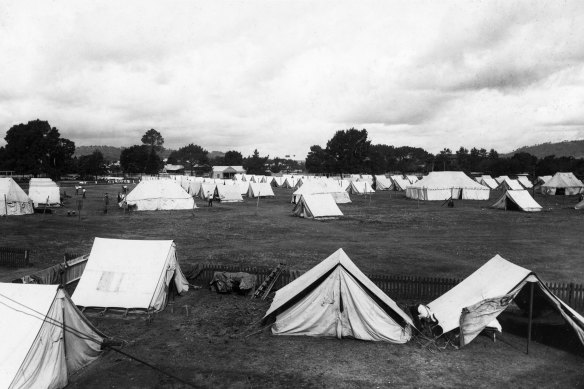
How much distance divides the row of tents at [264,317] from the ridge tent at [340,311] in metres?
0.03

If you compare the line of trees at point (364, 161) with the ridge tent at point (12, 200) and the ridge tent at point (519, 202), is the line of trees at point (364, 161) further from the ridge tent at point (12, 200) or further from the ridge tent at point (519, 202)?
the ridge tent at point (12, 200)

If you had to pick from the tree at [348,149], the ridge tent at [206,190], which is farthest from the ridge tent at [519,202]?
the tree at [348,149]

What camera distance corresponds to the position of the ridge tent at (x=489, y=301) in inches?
448

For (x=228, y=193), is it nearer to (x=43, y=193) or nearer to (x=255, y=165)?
(x=43, y=193)

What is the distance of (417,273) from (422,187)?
4277 cm

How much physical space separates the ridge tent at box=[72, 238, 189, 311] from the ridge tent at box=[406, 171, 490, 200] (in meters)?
49.5

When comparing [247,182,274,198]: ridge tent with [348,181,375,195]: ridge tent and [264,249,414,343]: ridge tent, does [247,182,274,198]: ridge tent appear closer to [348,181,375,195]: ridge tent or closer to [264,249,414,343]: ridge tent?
[348,181,375,195]: ridge tent

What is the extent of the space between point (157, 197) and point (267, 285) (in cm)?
3029

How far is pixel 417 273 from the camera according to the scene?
1889cm

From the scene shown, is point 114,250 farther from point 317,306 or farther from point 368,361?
point 368,361

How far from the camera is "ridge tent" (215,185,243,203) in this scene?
54344mm

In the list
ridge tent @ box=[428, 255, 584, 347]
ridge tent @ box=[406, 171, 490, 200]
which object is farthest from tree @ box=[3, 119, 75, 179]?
ridge tent @ box=[428, 255, 584, 347]

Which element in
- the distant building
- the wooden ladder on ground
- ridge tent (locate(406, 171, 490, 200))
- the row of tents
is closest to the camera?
the row of tents

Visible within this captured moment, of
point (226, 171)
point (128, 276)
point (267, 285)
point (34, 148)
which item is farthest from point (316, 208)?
point (226, 171)
